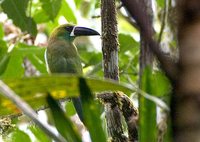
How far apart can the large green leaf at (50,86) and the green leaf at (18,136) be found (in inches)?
46.9

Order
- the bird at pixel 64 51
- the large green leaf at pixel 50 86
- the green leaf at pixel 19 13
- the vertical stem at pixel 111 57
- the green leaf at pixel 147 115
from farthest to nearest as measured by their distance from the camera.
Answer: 1. the bird at pixel 64 51
2. the green leaf at pixel 19 13
3. the vertical stem at pixel 111 57
4. the green leaf at pixel 147 115
5. the large green leaf at pixel 50 86

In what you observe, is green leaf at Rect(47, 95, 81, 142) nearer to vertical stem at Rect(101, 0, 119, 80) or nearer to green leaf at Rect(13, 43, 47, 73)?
vertical stem at Rect(101, 0, 119, 80)

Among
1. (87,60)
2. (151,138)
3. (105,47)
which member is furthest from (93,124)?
(87,60)

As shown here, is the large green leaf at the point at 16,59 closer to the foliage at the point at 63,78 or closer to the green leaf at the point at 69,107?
the foliage at the point at 63,78

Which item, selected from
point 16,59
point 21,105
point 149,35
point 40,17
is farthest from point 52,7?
point 149,35

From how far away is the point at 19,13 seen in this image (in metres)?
2.91

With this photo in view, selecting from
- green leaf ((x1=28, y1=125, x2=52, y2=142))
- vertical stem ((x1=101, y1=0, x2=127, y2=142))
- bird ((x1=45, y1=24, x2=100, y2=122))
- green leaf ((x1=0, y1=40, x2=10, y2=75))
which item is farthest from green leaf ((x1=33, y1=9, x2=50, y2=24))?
vertical stem ((x1=101, y1=0, x2=127, y2=142))

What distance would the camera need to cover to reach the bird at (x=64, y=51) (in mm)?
3529

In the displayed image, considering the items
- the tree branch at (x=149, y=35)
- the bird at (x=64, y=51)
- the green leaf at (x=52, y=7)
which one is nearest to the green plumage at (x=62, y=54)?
the bird at (x=64, y=51)

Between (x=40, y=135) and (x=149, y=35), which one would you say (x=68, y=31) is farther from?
(x=149, y=35)

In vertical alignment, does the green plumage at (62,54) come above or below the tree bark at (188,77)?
below

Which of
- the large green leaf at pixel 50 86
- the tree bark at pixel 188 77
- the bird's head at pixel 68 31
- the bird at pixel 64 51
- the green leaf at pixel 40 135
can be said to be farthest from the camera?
the bird's head at pixel 68 31

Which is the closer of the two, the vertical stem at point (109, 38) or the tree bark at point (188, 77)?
the tree bark at point (188, 77)

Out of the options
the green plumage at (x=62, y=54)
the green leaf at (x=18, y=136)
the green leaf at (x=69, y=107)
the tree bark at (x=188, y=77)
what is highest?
the tree bark at (x=188, y=77)
